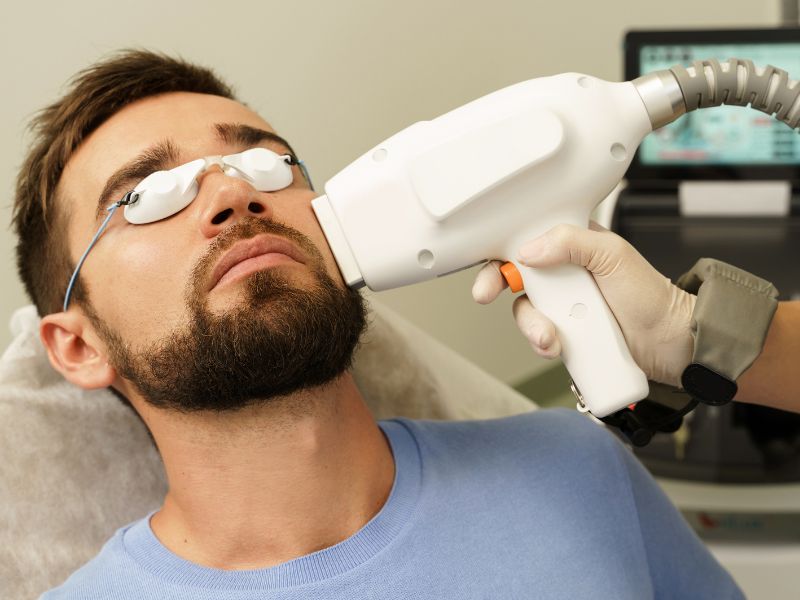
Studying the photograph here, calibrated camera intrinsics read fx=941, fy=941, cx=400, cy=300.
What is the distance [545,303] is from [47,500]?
75 centimetres

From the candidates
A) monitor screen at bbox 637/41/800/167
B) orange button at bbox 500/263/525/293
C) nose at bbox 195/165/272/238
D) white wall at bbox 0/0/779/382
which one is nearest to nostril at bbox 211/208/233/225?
nose at bbox 195/165/272/238

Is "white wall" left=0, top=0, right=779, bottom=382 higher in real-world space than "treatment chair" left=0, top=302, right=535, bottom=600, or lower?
higher

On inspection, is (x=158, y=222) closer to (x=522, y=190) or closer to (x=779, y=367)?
(x=522, y=190)

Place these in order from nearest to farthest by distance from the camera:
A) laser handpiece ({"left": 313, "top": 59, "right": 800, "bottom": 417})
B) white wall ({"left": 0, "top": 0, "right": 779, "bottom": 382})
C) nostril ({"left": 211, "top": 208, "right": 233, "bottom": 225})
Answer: laser handpiece ({"left": 313, "top": 59, "right": 800, "bottom": 417}) < nostril ({"left": 211, "top": 208, "right": 233, "bottom": 225}) < white wall ({"left": 0, "top": 0, "right": 779, "bottom": 382})

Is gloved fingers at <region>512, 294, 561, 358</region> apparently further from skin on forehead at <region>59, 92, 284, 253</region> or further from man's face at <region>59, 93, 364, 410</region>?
skin on forehead at <region>59, 92, 284, 253</region>

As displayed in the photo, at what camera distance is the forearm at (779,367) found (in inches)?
44.3

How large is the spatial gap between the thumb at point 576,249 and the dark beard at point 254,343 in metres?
0.25

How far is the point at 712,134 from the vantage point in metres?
1.80

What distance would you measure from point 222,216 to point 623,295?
489 mm

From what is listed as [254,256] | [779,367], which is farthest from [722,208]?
[254,256]

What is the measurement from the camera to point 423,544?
112cm

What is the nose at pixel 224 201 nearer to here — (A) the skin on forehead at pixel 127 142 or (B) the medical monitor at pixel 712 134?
(A) the skin on forehead at pixel 127 142

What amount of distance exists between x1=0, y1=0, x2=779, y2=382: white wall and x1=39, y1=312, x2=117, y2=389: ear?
1.21 feet

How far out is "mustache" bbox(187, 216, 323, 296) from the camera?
1096 millimetres
